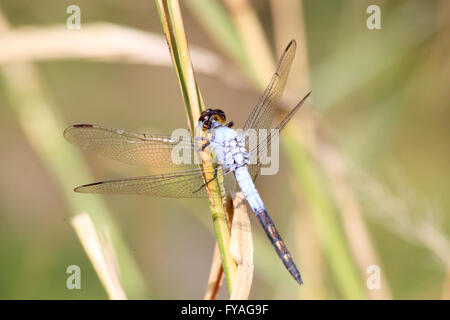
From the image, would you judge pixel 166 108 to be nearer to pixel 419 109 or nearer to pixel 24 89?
pixel 24 89

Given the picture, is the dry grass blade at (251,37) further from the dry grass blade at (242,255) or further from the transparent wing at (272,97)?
the dry grass blade at (242,255)

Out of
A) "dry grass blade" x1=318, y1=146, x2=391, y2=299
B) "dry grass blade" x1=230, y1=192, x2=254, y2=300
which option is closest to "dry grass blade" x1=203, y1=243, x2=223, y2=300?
"dry grass blade" x1=230, y1=192, x2=254, y2=300

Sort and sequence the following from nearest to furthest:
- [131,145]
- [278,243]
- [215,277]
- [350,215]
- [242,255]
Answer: [242,255] → [215,277] → [131,145] → [278,243] → [350,215]

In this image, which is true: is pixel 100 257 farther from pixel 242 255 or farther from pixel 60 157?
pixel 60 157

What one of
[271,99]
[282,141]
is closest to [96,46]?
[271,99]

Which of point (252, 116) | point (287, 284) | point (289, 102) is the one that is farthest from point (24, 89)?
point (287, 284)

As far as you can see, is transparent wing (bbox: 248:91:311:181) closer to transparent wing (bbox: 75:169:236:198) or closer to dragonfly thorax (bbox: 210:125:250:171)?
dragonfly thorax (bbox: 210:125:250:171)
